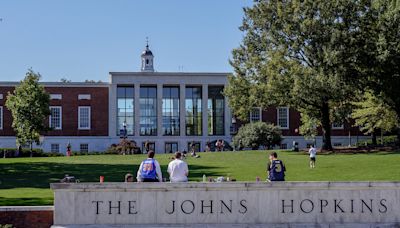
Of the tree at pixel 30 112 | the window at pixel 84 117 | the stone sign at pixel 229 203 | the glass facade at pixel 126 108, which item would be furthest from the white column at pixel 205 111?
the stone sign at pixel 229 203

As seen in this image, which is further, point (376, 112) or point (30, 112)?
point (30, 112)

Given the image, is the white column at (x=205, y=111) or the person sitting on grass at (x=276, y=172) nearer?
the person sitting on grass at (x=276, y=172)

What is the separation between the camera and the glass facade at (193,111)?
78000 millimetres

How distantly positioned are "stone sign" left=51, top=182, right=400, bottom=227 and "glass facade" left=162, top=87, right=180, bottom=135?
59.5m

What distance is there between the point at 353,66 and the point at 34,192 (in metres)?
29.7

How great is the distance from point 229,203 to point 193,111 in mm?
60326

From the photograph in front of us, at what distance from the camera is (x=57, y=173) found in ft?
116

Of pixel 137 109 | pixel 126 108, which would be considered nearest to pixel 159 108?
pixel 137 109

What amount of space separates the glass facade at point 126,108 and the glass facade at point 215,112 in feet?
28.7

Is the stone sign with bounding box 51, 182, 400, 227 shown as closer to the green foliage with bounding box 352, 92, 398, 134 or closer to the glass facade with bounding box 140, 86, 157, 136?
the green foliage with bounding box 352, 92, 398, 134

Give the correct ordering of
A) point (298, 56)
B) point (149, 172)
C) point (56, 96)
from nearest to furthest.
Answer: point (149, 172) → point (298, 56) → point (56, 96)

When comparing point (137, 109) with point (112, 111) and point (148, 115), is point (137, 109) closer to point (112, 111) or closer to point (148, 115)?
point (148, 115)

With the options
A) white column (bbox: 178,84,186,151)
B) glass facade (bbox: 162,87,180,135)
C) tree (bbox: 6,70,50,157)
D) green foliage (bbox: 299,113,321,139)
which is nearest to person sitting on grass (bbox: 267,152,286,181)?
tree (bbox: 6,70,50,157)

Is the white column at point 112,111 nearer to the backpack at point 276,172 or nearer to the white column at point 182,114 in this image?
the white column at point 182,114
